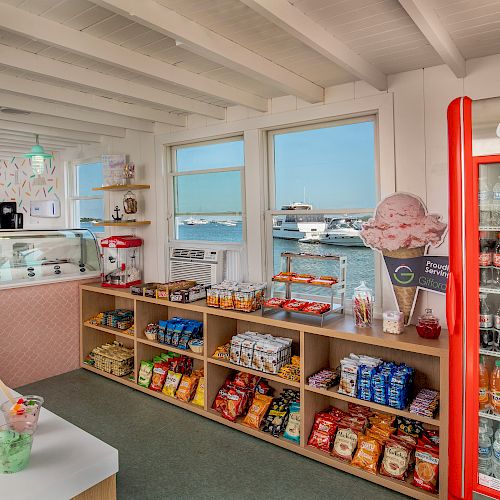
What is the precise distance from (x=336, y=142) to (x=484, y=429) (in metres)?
2.20

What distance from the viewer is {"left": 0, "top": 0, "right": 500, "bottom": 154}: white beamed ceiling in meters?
2.13

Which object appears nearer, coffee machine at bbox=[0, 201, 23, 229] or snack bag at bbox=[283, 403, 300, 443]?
snack bag at bbox=[283, 403, 300, 443]

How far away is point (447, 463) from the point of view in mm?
2516

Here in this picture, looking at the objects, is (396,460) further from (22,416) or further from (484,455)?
(22,416)

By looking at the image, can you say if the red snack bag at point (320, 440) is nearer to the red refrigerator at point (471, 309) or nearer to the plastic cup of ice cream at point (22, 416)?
the red refrigerator at point (471, 309)

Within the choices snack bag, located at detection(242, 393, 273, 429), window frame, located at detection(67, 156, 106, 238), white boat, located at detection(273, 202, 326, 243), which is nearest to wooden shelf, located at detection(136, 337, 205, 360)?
snack bag, located at detection(242, 393, 273, 429)

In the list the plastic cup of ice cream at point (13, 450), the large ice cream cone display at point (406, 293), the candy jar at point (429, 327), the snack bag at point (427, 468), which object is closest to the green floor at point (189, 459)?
the snack bag at point (427, 468)

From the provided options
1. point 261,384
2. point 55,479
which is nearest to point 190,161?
point 261,384

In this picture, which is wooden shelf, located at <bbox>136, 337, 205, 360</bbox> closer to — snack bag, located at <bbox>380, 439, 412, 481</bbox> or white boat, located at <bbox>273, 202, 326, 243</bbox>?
white boat, located at <bbox>273, 202, 326, 243</bbox>

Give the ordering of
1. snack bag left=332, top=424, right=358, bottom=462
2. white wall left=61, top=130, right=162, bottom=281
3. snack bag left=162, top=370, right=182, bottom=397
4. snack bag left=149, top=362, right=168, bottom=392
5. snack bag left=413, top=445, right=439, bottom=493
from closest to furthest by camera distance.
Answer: snack bag left=413, top=445, right=439, bottom=493, snack bag left=332, top=424, right=358, bottom=462, snack bag left=162, top=370, right=182, bottom=397, snack bag left=149, top=362, right=168, bottom=392, white wall left=61, top=130, right=162, bottom=281

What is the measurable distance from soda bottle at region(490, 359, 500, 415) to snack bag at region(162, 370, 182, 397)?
7.95ft

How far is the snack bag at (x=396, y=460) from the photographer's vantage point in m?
2.70

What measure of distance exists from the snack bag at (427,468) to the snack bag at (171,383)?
199cm

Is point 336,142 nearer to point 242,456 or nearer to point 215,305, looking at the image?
point 215,305
